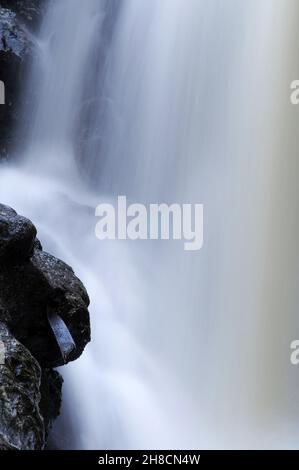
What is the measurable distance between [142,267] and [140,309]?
119 centimetres

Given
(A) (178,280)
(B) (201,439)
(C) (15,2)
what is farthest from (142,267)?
(C) (15,2)

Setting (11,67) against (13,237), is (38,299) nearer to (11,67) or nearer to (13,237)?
(13,237)

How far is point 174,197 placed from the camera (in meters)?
10.6

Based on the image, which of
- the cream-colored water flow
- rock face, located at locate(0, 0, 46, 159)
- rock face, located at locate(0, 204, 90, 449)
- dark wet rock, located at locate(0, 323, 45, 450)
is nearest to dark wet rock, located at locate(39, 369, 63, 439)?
rock face, located at locate(0, 204, 90, 449)

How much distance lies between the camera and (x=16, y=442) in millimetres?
2537

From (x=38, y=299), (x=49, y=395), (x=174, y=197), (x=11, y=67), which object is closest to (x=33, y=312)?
(x=38, y=299)

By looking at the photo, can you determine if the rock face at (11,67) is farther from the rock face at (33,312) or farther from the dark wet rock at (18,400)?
the dark wet rock at (18,400)

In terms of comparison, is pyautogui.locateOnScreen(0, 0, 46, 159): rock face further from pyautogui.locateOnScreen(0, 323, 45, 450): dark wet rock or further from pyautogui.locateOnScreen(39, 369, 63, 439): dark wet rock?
pyautogui.locateOnScreen(0, 323, 45, 450): dark wet rock

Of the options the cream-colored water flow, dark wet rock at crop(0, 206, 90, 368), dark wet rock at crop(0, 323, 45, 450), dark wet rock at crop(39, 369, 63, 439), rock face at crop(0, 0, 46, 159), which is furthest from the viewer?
rock face at crop(0, 0, 46, 159)

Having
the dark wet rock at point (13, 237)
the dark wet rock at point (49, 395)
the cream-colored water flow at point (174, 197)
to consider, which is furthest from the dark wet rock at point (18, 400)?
the cream-colored water flow at point (174, 197)

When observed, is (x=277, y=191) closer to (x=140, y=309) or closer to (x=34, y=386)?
A: (x=140, y=309)

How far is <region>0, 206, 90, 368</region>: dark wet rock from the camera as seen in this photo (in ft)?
12.0

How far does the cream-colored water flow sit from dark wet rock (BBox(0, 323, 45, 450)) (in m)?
2.38

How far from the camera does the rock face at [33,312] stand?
3.02 meters
